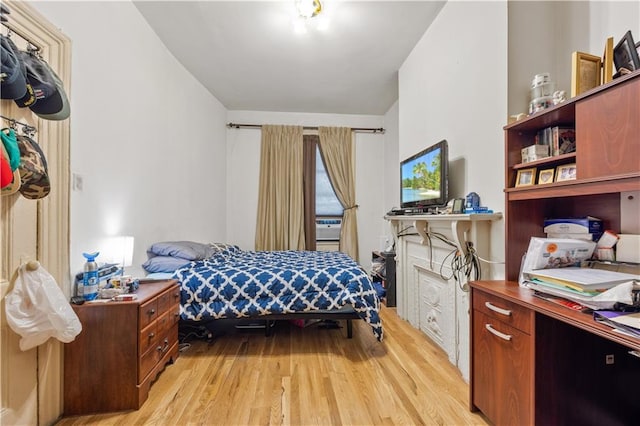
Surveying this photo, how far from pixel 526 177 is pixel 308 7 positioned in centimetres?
203

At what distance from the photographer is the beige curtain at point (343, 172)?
4703 mm

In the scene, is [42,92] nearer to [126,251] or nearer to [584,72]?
[126,251]

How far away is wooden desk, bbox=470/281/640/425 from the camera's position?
119 cm

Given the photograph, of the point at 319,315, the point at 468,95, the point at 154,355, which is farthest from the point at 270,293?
the point at 468,95

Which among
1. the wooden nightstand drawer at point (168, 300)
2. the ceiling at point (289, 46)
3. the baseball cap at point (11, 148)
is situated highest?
the ceiling at point (289, 46)

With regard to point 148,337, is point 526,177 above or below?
above

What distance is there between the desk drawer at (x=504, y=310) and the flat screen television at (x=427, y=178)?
891 millimetres

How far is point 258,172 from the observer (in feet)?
15.5

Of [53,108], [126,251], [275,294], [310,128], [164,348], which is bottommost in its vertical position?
[164,348]

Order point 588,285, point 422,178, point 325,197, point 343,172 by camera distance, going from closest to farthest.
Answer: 1. point 588,285
2. point 422,178
3. point 343,172
4. point 325,197

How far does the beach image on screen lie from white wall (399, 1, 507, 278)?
0.45 ft

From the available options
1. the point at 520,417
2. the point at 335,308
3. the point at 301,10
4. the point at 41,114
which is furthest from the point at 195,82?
the point at 520,417

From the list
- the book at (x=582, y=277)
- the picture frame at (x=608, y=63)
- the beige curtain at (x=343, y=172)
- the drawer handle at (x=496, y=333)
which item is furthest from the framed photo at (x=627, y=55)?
the beige curtain at (x=343, y=172)

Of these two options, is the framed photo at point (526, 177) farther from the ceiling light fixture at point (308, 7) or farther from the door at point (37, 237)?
the door at point (37, 237)
